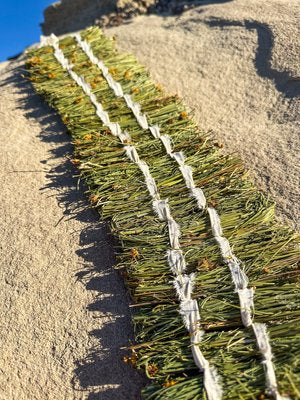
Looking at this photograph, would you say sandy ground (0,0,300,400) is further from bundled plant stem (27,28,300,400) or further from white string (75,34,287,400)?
white string (75,34,287,400)

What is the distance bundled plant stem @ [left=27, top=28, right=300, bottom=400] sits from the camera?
183 centimetres

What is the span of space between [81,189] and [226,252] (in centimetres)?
80

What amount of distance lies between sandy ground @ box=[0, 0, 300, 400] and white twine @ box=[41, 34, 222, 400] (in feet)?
0.77

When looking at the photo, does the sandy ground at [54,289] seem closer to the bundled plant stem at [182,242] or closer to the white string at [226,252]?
the bundled plant stem at [182,242]

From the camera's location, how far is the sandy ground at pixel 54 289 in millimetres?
1984

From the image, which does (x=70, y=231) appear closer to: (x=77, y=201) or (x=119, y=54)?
(x=77, y=201)

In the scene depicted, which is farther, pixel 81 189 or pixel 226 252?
pixel 81 189

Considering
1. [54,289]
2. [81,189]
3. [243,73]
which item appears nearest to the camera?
[54,289]

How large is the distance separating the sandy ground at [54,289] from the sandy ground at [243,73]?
2.55ft

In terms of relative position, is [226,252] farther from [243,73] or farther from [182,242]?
[243,73]

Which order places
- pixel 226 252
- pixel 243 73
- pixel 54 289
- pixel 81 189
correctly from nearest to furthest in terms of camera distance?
pixel 226 252 → pixel 54 289 → pixel 81 189 → pixel 243 73

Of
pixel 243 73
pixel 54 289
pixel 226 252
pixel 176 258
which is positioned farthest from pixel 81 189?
pixel 243 73

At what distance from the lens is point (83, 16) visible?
4.32 m

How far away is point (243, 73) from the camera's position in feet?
10.0
